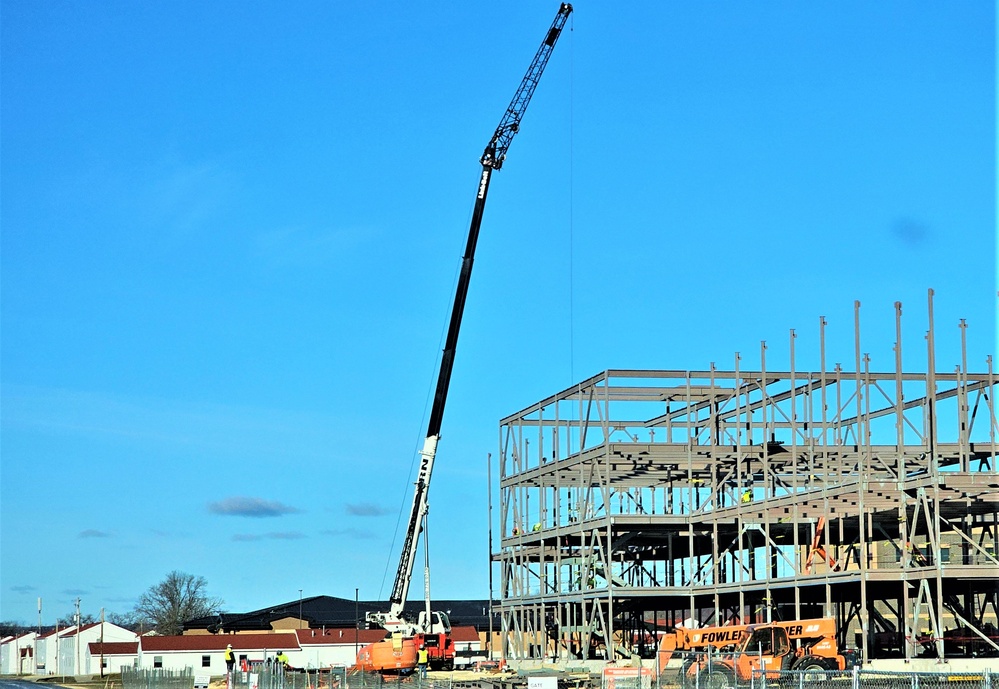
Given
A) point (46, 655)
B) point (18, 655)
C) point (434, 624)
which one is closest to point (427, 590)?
point (434, 624)

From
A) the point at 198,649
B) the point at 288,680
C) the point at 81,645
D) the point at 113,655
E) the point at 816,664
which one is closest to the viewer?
the point at 816,664

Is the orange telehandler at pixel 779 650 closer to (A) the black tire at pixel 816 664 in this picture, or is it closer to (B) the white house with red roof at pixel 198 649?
(A) the black tire at pixel 816 664

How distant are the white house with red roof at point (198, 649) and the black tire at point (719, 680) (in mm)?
71414

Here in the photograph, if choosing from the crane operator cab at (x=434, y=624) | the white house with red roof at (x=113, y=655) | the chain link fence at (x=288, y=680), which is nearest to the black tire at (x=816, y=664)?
the chain link fence at (x=288, y=680)

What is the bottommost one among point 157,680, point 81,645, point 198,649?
point 81,645

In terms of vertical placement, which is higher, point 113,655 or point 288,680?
point 288,680

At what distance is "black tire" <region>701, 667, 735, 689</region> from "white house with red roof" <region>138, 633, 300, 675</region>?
71.4 meters

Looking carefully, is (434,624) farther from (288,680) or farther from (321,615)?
(321,615)

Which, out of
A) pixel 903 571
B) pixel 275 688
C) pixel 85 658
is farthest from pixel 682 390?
pixel 85 658

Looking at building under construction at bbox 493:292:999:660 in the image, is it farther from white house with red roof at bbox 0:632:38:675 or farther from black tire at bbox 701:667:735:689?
white house with red roof at bbox 0:632:38:675

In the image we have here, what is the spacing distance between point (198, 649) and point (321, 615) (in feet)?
100

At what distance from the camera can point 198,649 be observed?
343 feet

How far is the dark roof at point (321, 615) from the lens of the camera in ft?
412

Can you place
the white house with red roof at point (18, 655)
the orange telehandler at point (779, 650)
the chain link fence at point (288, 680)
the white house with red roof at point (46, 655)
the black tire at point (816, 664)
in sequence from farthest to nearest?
the white house with red roof at point (18, 655) < the white house with red roof at point (46, 655) < the chain link fence at point (288, 680) < the black tire at point (816, 664) < the orange telehandler at point (779, 650)
